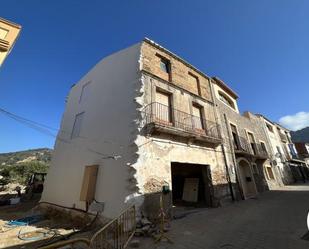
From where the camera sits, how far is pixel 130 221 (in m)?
5.81

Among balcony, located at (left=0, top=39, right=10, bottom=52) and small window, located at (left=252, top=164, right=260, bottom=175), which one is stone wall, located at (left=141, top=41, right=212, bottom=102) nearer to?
balcony, located at (left=0, top=39, right=10, bottom=52)

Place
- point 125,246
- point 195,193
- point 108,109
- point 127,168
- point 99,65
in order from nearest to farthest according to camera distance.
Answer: point 125,246, point 127,168, point 108,109, point 195,193, point 99,65

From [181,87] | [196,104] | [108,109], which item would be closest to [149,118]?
[108,109]

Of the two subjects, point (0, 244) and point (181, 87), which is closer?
point (0, 244)

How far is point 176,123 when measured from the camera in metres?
9.07

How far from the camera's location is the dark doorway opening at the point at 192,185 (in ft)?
32.3

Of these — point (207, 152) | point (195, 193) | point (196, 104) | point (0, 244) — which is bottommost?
point (0, 244)

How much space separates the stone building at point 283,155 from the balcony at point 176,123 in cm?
1358

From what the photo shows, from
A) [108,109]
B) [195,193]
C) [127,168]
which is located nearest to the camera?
[127,168]

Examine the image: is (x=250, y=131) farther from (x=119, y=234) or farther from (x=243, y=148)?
(x=119, y=234)

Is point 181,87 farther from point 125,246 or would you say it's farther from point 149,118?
point 125,246

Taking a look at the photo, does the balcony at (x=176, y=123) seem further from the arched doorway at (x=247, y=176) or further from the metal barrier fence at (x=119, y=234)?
the arched doorway at (x=247, y=176)

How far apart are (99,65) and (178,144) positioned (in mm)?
8498

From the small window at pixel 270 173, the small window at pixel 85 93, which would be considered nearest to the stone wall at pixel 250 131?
the small window at pixel 270 173
